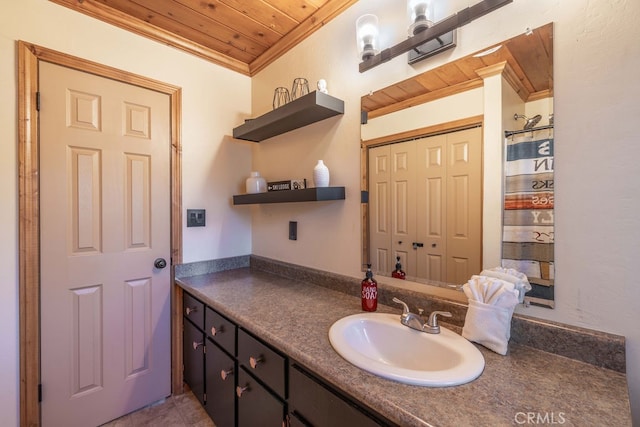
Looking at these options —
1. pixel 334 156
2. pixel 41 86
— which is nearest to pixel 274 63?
pixel 334 156

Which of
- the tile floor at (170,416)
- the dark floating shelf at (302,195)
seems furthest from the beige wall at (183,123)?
the tile floor at (170,416)

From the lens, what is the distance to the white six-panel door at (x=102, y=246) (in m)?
1.51

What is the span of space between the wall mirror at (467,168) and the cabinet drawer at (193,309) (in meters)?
1.02

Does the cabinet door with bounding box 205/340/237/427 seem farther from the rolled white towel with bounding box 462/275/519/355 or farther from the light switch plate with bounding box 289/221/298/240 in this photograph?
the rolled white towel with bounding box 462/275/519/355

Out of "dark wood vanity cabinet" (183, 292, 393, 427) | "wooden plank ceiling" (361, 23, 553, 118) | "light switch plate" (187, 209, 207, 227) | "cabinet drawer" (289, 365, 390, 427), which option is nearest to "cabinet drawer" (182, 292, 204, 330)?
"dark wood vanity cabinet" (183, 292, 393, 427)

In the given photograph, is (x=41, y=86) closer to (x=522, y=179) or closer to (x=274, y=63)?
(x=274, y=63)

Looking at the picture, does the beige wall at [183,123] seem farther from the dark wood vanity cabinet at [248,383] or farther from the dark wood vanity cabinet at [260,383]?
the dark wood vanity cabinet at [260,383]

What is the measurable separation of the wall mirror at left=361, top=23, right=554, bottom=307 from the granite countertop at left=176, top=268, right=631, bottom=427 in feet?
0.74

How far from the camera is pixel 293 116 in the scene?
1.66 meters

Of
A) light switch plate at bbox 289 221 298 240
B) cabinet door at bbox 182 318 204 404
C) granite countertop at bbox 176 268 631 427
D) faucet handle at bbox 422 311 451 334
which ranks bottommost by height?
cabinet door at bbox 182 318 204 404

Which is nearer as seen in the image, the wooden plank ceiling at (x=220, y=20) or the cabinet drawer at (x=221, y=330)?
the cabinet drawer at (x=221, y=330)

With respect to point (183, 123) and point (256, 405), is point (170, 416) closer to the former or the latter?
point (256, 405)

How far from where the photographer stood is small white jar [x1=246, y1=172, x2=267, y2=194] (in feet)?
6.64

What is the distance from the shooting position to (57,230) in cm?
152
